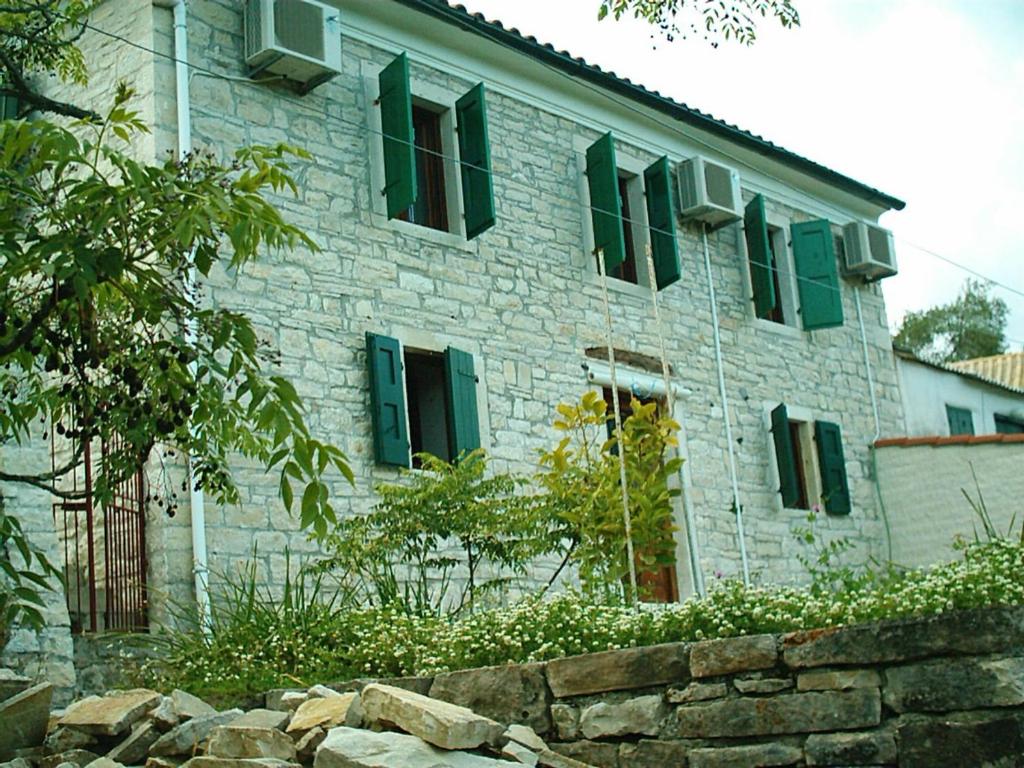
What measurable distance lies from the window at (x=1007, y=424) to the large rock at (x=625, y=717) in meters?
13.4

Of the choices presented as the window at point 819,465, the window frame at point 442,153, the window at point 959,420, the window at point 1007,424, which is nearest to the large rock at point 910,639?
the window frame at point 442,153

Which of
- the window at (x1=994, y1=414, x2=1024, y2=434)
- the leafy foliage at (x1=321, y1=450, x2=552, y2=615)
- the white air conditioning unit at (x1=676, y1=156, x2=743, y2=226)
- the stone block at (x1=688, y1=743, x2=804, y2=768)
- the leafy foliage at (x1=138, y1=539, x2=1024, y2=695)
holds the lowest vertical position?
the stone block at (x1=688, y1=743, x2=804, y2=768)

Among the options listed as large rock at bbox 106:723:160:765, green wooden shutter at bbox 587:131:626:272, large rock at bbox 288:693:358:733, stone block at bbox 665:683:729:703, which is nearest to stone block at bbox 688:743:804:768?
stone block at bbox 665:683:729:703

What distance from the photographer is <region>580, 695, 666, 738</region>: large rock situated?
18.0ft

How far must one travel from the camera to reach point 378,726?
5.00 metres

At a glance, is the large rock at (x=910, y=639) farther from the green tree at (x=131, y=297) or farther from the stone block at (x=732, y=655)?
the green tree at (x=131, y=297)

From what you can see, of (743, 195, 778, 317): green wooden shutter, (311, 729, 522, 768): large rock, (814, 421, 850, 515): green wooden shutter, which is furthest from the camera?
(814, 421, 850, 515): green wooden shutter

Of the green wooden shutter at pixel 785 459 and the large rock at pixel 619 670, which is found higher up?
the green wooden shutter at pixel 785 459

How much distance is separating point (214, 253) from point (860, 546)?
10.9 metres

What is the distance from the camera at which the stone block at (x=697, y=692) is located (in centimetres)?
534

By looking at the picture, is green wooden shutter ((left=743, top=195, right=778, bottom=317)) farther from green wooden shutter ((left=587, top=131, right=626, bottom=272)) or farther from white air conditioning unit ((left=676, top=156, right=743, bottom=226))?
green wooden shutter ((left=587, top=131, right=626, bottom=272))

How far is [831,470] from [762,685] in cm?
887

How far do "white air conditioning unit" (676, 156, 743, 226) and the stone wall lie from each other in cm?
792

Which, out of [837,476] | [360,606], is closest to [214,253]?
[360,606]
